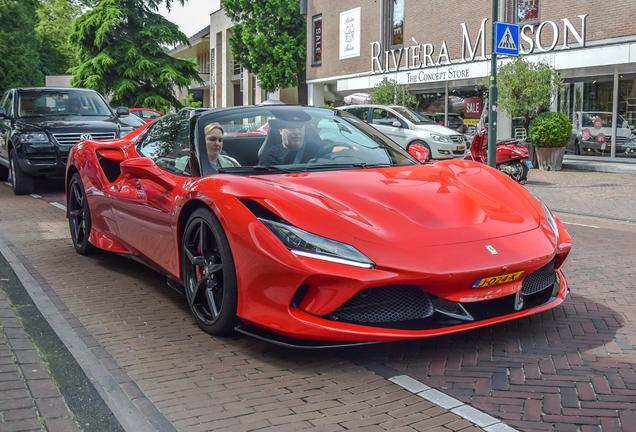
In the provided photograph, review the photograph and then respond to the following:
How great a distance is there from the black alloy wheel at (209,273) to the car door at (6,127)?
8.83m

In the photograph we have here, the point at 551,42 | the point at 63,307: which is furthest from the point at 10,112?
the point at 551,42

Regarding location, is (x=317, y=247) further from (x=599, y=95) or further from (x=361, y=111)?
(x=599, y=95)

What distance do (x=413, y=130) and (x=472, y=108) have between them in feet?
21.7

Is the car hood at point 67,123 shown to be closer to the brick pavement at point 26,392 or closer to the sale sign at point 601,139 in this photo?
the brick pavement at point 26,392

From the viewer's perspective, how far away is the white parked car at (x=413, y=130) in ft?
58.0

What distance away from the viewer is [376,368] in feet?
11.2

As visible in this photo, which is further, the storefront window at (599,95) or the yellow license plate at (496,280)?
the storefront window at (599,95)

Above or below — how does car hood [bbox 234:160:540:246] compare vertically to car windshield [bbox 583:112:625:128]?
below

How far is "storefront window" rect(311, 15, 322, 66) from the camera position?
3538 cm

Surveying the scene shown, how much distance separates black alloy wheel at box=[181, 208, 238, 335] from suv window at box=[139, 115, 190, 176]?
54cm

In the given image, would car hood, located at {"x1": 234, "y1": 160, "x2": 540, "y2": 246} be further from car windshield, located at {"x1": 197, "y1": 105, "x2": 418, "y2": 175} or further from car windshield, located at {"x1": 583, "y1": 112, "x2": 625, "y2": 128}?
car windshield, located at {"x1": 583, "y1": 112, "x2": 625, "y2": 128}

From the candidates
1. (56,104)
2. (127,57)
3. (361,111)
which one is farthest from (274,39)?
(56,104)

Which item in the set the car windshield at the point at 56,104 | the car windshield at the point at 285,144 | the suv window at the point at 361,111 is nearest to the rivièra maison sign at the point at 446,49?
the suv window at the point at 361,111

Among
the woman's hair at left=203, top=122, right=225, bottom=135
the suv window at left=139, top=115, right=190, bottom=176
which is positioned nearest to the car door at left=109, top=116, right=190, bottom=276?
the suv window at left=139, top=115, right=190, bottom=176
